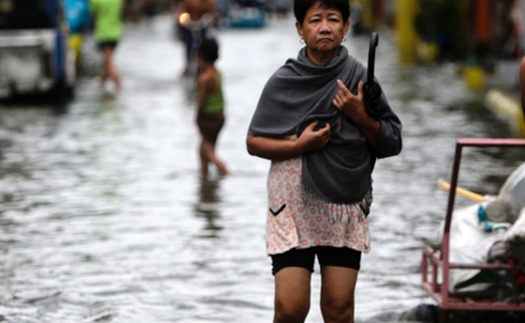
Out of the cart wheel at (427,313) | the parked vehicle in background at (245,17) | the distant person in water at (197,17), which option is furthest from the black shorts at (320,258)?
the parked vehicle in background at (245,17)

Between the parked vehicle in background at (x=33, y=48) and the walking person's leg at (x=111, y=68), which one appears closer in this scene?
the parked vehicle in background at (x=33, y=48)

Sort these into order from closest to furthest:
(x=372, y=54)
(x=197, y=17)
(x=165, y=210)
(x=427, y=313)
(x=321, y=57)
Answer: (x=372, y=54) < (x=321, y=57) < (x=427, y=313) < (x=165, y=210) < (x=197, y=17)

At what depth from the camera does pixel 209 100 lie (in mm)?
12094

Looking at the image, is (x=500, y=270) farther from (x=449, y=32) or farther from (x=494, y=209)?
(x=449, y=32)

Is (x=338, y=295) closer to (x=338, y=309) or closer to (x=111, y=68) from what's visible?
(x=338, y=309)

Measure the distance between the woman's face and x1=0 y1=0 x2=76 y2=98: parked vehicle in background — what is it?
15.1 meters

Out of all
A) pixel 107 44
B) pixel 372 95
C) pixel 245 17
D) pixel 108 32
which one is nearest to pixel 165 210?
pixel 372 95

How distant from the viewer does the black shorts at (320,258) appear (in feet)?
16.7

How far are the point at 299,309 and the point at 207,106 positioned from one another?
283 inches

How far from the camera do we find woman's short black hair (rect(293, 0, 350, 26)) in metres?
5.06

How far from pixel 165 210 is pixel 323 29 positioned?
5888 mm

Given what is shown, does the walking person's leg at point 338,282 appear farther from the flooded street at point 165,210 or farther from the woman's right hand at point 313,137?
the flooded street at point 165,210

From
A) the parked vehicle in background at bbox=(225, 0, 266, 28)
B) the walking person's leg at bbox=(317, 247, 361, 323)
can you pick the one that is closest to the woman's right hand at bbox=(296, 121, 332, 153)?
the walking person's leg at bbox=(317, 247, 361, 323)

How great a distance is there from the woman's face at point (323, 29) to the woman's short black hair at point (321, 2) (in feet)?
0.05
